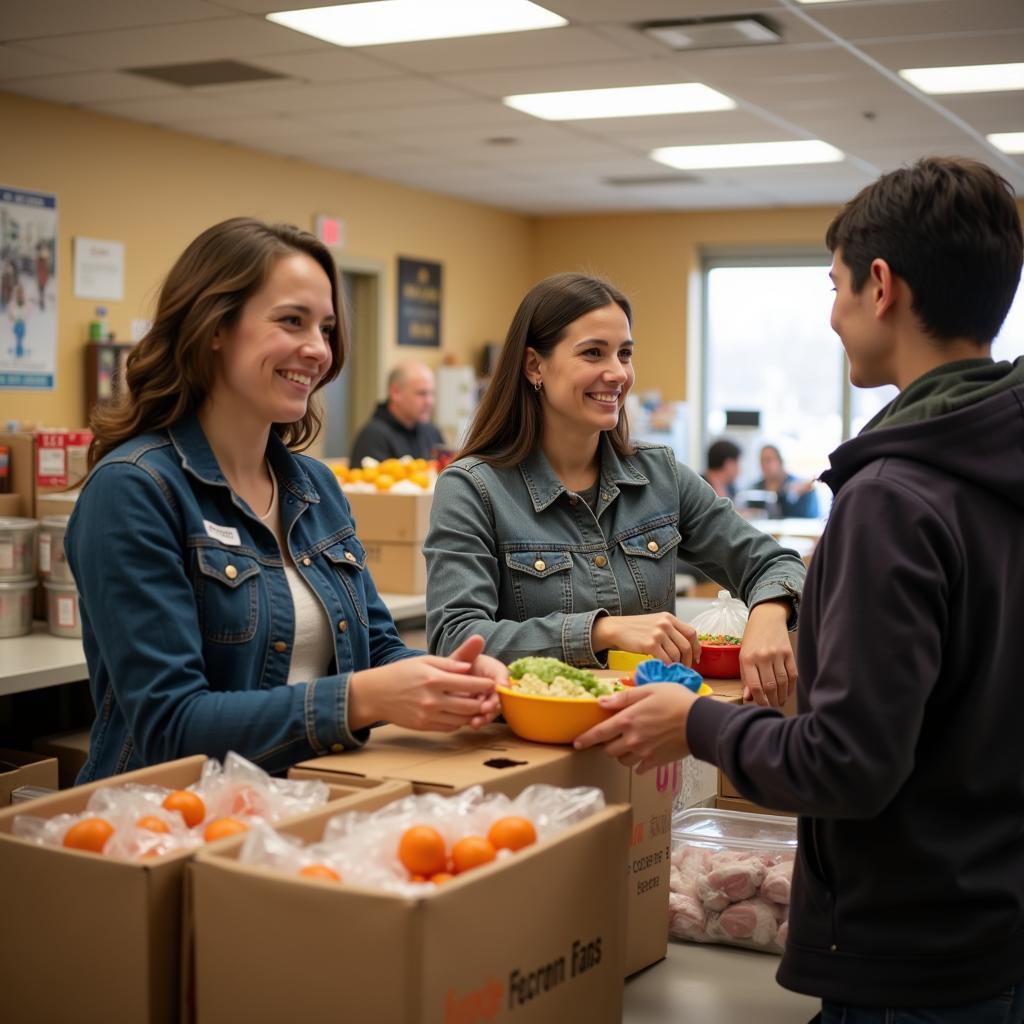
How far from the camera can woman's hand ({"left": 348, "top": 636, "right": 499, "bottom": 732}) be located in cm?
A: 146

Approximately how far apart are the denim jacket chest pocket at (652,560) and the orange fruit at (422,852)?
1.10m

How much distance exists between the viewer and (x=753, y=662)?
1.85 metres

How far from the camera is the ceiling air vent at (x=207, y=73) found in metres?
5.45

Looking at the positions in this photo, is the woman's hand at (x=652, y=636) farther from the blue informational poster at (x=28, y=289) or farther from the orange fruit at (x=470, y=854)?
the blue informational poster at (x=28, y=289)

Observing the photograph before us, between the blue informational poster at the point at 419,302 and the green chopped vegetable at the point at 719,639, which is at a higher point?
the blue informational poster at the point at 419,302

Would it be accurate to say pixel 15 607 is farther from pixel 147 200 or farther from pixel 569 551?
pixel 147 200

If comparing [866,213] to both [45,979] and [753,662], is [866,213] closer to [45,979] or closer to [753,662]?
[753,662]

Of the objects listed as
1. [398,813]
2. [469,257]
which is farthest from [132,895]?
[469,257]

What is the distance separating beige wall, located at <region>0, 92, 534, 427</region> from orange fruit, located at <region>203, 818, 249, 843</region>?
4089mm

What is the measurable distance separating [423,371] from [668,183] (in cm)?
258

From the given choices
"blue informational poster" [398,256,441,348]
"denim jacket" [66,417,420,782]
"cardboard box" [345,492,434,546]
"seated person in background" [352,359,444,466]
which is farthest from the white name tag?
"blue informational poster" [398,256,441,348]

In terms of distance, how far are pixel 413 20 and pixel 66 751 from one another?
2.86m

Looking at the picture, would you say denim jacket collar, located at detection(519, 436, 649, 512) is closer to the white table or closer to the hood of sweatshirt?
the white table

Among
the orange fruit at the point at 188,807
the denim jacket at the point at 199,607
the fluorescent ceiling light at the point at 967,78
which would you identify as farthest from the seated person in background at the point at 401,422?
the orange fruit at the point at 188,807
